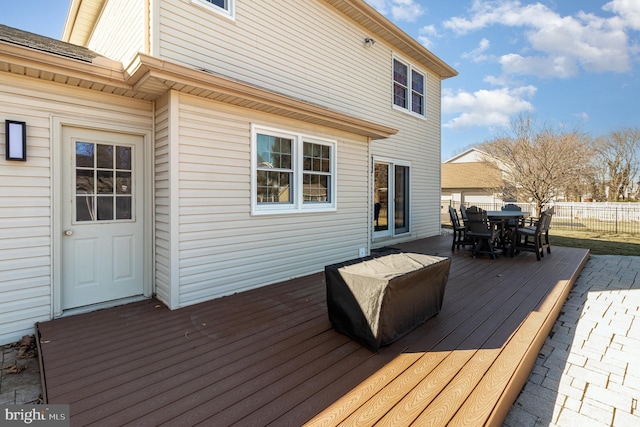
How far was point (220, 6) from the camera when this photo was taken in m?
4.50

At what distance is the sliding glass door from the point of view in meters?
8.15

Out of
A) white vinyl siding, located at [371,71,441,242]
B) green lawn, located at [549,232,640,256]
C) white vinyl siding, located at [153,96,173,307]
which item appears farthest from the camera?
white vinyl siding, located at [371,71,441,242]

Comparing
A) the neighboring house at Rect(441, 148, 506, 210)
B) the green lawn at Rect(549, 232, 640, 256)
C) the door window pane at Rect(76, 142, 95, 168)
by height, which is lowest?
the green lawn at Rect(549, 232, 640, 256)

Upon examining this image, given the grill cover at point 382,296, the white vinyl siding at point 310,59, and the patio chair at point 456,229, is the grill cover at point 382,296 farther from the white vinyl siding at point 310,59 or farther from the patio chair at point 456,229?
the patio chair at point 456,229

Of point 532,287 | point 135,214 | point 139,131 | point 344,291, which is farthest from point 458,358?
point 139,131

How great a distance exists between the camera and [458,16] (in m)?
11.1

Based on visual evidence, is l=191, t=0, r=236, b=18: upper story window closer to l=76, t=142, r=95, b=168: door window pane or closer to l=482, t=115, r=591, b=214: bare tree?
l=76, t=142, r=95, b=168: door window pane

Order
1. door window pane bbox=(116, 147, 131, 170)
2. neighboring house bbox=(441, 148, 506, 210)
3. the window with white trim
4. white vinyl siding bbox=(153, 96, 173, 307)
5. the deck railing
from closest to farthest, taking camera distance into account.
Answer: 1. white vinyl siding bbox=(153, 96, 173, 307)
2. door window pane bbox=(116, 147, 131, 170)
3. the window with white trim
4. the deck railing
5. neighboring house bbox=(441, 148, 506, 210)

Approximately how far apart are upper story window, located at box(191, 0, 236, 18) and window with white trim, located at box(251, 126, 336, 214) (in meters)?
1.70

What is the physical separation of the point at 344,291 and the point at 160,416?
1.68 meters

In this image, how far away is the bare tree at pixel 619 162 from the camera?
24344 mm

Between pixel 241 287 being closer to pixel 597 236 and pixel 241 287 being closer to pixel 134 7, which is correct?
pixel 134 7

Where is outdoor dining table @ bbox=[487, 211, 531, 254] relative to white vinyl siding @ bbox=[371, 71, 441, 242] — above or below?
below

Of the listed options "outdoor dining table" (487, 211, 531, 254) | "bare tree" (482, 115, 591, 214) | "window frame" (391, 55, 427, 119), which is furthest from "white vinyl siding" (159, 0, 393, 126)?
"bare tree" (482, 115, 591, 214)
